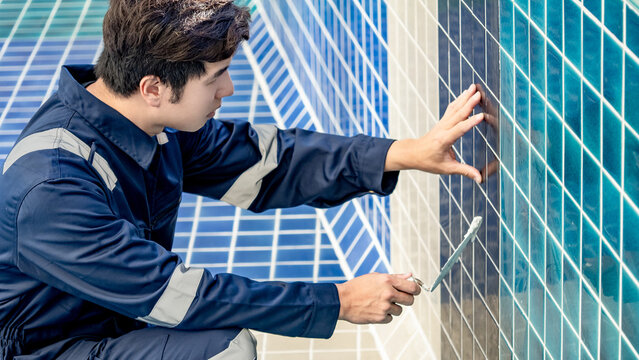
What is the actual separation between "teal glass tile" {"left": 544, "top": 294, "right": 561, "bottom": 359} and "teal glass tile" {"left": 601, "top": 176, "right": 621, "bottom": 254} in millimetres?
284

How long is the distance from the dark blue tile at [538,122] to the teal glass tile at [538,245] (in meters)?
0.12

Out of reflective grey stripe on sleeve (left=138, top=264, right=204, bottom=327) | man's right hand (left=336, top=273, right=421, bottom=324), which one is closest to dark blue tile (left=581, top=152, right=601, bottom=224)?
man's right hand (left=336, top=273, right=421, bottom=324)

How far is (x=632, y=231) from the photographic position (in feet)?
3.77

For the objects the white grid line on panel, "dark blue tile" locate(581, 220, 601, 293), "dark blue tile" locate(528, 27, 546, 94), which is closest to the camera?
"dark blue tile" locate(581, 220, 601, 293)

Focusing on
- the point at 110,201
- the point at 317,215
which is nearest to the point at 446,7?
the point at 110,201

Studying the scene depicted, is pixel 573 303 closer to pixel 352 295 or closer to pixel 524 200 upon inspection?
pixel 524 200

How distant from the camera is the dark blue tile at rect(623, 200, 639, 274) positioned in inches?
44.9

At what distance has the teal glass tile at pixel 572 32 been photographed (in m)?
1.23

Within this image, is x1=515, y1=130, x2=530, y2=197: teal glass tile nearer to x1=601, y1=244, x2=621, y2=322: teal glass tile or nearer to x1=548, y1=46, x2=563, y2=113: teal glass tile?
x1=548, y1=46, x2=563, y2=113: teal glass tile

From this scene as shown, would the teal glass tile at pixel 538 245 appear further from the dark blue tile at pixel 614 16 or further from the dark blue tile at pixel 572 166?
the dark blue tile at pixel 614 16

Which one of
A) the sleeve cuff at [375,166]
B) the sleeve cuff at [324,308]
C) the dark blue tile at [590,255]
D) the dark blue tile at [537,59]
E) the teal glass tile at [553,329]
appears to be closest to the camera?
the dark blue tile at [590,255]

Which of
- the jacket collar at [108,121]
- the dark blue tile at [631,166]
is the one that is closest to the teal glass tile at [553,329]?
the dark blue tile at [631,166]

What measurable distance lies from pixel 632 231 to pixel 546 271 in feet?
1.18

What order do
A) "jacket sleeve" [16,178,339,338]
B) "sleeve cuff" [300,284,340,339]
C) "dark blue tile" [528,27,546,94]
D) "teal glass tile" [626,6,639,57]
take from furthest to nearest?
1. "sleeve cuff" [300,284,340,339]
2. "jacket sleeve" [16,178,339,338]
3. "dark blue tile" [528,27,546,94]
4. "teal glass tile" [626,6,639,57]
